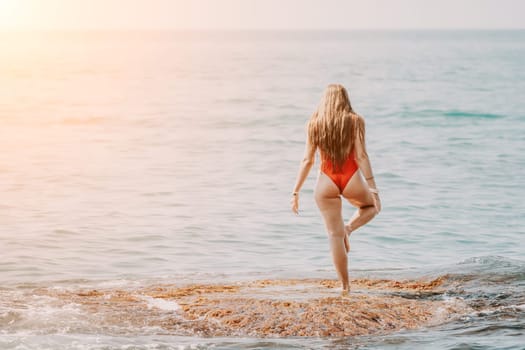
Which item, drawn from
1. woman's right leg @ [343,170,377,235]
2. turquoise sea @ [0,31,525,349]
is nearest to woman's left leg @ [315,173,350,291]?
woman's right leg @ [343,170,377,235]

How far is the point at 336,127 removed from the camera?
8477 millimetres

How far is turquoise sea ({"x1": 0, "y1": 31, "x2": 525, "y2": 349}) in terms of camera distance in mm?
8234

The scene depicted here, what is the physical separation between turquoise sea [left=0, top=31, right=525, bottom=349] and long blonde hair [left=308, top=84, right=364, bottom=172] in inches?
69.3

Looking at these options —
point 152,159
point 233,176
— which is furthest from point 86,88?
point 233,176

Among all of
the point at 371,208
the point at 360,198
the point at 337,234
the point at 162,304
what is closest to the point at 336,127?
the point at 360,198

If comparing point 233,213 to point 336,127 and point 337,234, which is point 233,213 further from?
point 336,127

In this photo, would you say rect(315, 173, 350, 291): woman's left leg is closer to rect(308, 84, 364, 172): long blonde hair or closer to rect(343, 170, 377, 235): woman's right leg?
rect(343, 170, 377, 235): woman's right leg

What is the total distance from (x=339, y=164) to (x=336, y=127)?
0.36 metres

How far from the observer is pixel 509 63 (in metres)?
80.9

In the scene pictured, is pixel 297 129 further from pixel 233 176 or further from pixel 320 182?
pixel 320 182

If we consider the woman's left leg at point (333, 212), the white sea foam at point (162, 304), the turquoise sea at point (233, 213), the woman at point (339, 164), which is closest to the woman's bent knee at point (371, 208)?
the woman at point (339, 164)

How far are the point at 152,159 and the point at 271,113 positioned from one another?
15.6m

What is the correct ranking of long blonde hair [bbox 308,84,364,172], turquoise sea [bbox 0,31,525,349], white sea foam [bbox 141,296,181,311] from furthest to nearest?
white sea foam [bbox 141,296,181,311], long blonde hair [bbox 308,84,364,172], turquoise sea [bbox 0,31,525,349]

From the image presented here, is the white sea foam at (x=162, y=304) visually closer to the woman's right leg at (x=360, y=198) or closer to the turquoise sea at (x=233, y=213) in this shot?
the turquoise sea at (x=233, y=213)
